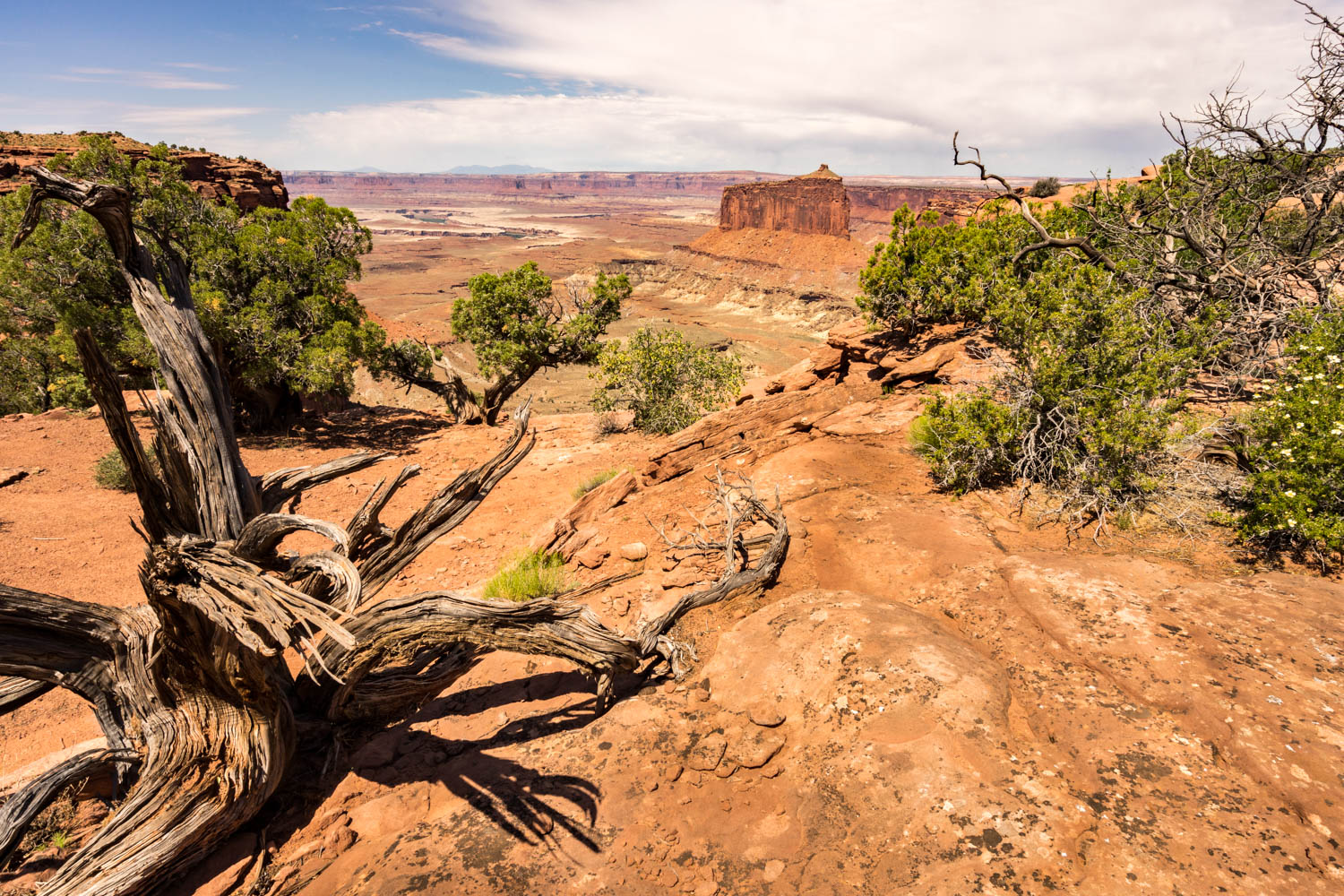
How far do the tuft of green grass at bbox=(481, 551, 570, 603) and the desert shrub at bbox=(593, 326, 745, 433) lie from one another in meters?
9.22

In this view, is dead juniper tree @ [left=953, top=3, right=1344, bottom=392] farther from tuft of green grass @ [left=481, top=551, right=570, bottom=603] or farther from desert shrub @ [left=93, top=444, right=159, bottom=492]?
desert shrub @ [left=93, top=444, right=159, bottom=492]

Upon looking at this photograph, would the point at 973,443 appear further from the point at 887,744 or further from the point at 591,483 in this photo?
the point at 591,483

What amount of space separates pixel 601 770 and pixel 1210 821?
11.6 ft

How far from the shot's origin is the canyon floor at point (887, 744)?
3.22m

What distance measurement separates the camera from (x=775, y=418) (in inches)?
407

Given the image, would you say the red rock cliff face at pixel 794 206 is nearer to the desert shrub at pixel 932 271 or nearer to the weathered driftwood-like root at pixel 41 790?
the desert shrub at pixel 932 271

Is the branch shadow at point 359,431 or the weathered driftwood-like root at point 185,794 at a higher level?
the weathered driftwood-like root at point 185,794

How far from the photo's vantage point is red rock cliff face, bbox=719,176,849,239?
82.1 meters

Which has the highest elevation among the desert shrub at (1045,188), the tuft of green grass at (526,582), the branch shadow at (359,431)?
the desert shrub at (1045,188)

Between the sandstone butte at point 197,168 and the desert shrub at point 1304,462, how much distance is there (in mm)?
39703

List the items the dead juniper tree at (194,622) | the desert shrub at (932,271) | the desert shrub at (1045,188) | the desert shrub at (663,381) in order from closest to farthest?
1. the dead juniper tree at (194,622)
2. the desert shrub at (932,271)
3. the desert shrub at (663,381)
4. the desert shrub at (1045,188)

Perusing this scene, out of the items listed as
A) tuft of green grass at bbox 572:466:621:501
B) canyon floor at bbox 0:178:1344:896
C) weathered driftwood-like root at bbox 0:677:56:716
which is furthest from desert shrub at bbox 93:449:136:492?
Answer: weathered driftwood-like root at bbox 0:677:56:716

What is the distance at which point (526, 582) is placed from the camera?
6691mm

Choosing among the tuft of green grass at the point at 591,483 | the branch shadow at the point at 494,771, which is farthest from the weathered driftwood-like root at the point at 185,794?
the tuft of green grass at the point at 591,483
